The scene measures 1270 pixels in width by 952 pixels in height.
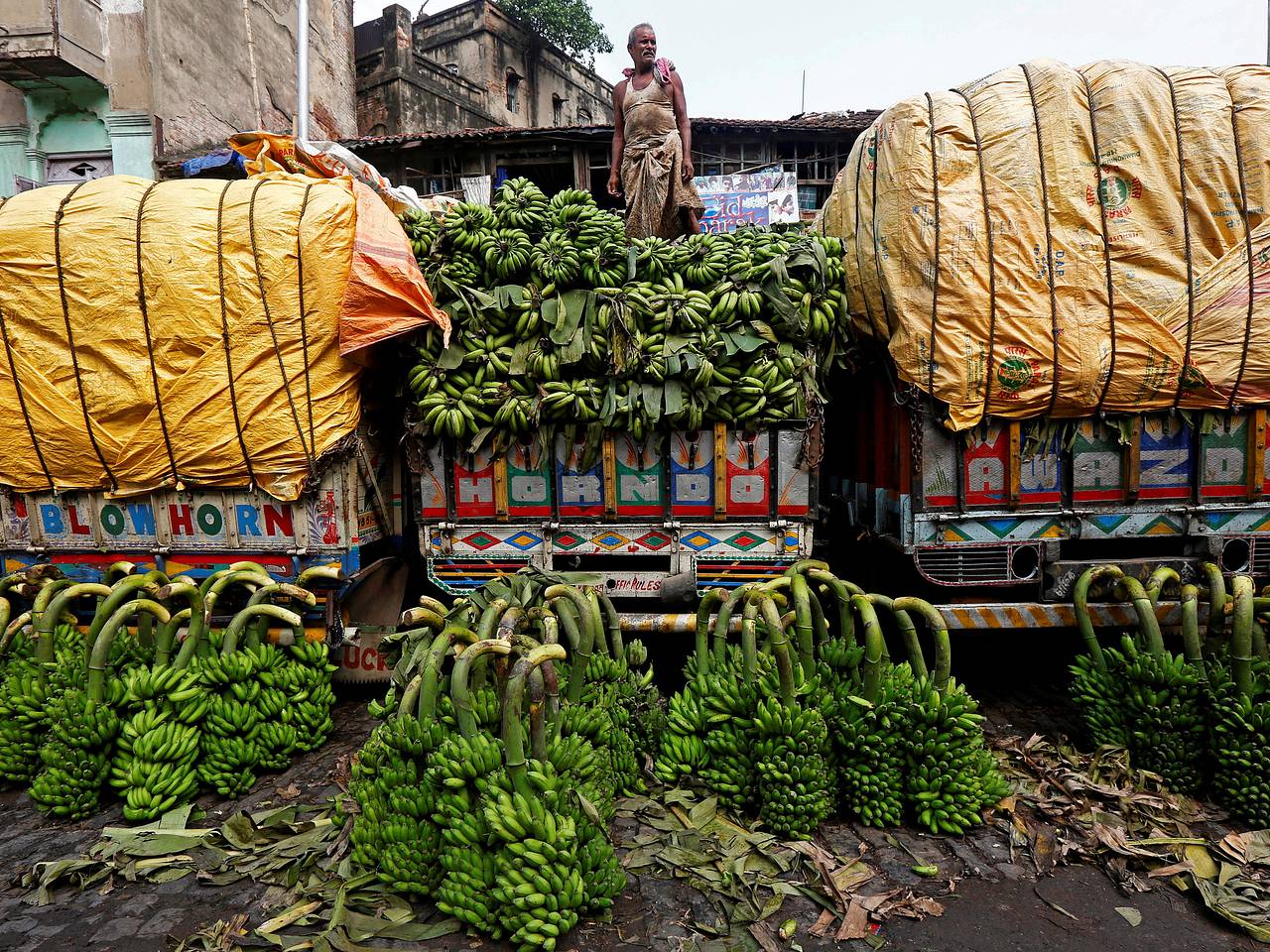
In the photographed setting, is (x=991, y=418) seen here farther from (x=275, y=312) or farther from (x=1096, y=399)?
(x=275, y=312)

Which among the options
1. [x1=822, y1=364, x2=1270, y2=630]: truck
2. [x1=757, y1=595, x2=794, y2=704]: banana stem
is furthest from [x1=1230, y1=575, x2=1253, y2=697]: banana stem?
[x1=757, y1=595, x2=794, y2=704]: banana stem

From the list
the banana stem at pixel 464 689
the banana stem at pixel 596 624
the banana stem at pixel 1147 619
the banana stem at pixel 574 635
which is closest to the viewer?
the banana stem at pixel 464 689

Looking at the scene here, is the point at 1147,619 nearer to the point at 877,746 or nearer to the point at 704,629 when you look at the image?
the point at 877,746

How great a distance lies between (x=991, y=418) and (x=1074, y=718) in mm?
1889

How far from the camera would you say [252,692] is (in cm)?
346

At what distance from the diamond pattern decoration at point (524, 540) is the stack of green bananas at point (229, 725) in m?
1.59

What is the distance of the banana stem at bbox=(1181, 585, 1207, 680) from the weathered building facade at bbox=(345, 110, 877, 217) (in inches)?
454

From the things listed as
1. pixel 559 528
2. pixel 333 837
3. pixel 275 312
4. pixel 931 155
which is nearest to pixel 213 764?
pixel 333 837

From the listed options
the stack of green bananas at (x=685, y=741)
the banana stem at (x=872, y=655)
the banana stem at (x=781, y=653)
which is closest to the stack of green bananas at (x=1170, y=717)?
the banana stem at (x=872, y=655)

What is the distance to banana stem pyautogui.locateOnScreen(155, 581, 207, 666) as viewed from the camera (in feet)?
10.9

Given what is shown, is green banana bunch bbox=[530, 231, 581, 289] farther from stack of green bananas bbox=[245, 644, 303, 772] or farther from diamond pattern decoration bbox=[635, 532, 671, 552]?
stack of green bananas bbox=[245, 644, 303, 772]

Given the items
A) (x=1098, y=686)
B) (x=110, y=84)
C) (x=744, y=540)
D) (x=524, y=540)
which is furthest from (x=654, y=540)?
(x=110, y=84)

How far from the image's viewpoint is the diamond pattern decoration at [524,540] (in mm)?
4383

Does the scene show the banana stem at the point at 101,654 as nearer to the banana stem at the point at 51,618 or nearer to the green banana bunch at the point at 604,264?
the banana stem at the point at 51,618
